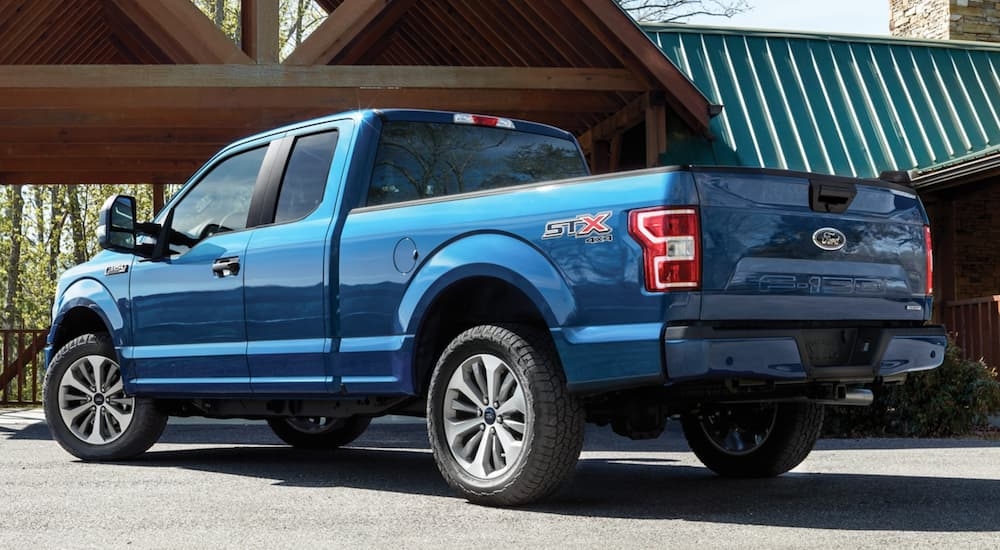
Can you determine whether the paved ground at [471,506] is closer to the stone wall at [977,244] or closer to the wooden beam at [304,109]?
the wooden beam at [304,109]

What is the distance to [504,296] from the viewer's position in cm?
680

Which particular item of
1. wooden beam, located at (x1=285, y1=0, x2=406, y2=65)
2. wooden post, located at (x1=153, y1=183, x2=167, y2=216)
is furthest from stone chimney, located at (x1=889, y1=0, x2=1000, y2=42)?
wooden post, located at (x1=153, y1=183, x2=167, y2=216)

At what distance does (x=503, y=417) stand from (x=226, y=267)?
7.65 ft

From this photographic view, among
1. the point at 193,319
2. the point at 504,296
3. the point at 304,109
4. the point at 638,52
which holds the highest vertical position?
the point at 638,52

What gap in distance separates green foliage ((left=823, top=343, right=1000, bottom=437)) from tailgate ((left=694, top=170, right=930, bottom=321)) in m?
5.41

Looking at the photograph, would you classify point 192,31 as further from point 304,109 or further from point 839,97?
point 839,97

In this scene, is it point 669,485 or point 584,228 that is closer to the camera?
point 584,228

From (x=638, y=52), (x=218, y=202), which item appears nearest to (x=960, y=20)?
(x=638, y=52)

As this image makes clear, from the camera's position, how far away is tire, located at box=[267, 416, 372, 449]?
32.3ft

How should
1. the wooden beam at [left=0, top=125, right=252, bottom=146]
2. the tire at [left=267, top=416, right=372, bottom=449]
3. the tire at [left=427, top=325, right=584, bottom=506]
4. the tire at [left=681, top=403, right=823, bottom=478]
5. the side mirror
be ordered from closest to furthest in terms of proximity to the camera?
the tire at [left=427, top=325, right=584, bottom=506] < the tire at [left=681, top=403, right=823, bottom=478] < the side mirror < the tire at [left=267, top=416, right=372, bottom=449] < the wooden beam at [left=0, top=125, right=252, bottom=146]

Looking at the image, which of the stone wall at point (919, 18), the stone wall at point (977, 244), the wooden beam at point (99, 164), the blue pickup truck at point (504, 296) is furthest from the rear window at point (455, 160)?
the stone wall at point (919, 18)

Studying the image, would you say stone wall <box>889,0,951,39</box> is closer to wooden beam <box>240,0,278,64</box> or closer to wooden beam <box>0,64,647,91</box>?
wooden beam <box>0,64,647,91</box>

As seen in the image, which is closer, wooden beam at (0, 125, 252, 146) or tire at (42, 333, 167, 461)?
tire at (42, 333, 167, 461)

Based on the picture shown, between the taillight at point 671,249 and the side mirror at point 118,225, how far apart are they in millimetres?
4053
